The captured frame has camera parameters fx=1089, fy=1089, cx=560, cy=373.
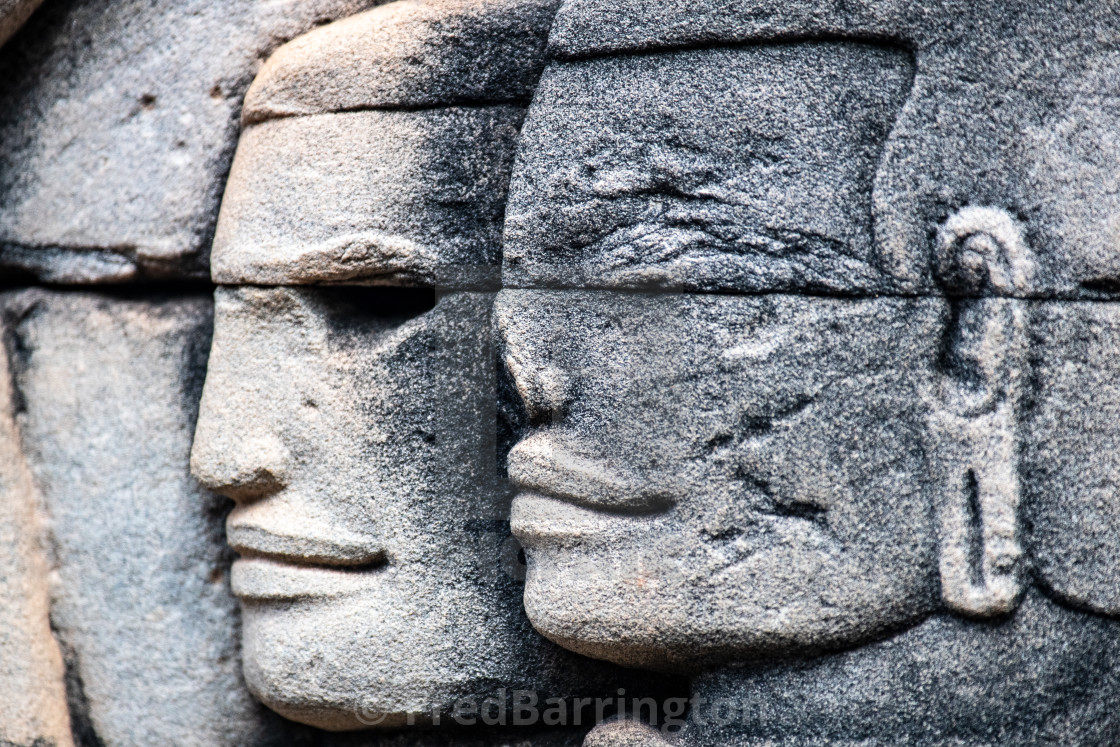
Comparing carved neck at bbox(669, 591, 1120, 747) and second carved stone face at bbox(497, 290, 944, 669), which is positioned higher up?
second carved stone face at bbox(497, 290, 944, 669)

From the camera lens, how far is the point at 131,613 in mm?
1880

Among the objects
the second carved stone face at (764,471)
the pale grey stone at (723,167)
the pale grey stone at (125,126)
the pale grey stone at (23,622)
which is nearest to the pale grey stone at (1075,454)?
the second carved stone face at (764,471)

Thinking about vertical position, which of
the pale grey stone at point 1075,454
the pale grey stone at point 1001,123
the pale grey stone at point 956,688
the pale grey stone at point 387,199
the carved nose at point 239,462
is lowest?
the pale grey stone at point 956,688

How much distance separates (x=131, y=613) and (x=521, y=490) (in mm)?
836

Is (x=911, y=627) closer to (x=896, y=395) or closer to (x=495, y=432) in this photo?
(x=896, y=395)

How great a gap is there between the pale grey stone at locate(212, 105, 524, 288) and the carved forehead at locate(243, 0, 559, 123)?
25mm

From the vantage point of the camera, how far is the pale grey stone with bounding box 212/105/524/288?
1.59m

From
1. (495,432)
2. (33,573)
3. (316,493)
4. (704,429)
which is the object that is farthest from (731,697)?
(33,573)

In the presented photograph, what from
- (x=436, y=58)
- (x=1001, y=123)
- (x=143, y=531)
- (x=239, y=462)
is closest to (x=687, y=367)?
(x=1001, y=123)

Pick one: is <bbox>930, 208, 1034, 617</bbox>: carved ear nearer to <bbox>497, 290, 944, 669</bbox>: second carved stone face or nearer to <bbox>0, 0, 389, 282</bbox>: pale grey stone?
<bbox>497, 290, 944, 669</bbox>: second carved stone face

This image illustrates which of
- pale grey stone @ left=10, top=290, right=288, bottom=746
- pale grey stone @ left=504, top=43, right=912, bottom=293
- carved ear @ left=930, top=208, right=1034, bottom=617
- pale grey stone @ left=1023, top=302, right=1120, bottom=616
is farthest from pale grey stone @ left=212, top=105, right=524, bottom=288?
pale grey stone @ left=1023, top=302, right=1120, bottom=616

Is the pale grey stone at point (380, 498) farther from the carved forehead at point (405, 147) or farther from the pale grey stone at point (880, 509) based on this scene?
the pale grey stone at point (880, 509)

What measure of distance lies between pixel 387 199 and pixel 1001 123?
0.83 metres

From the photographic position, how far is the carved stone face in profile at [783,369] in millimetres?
1311
